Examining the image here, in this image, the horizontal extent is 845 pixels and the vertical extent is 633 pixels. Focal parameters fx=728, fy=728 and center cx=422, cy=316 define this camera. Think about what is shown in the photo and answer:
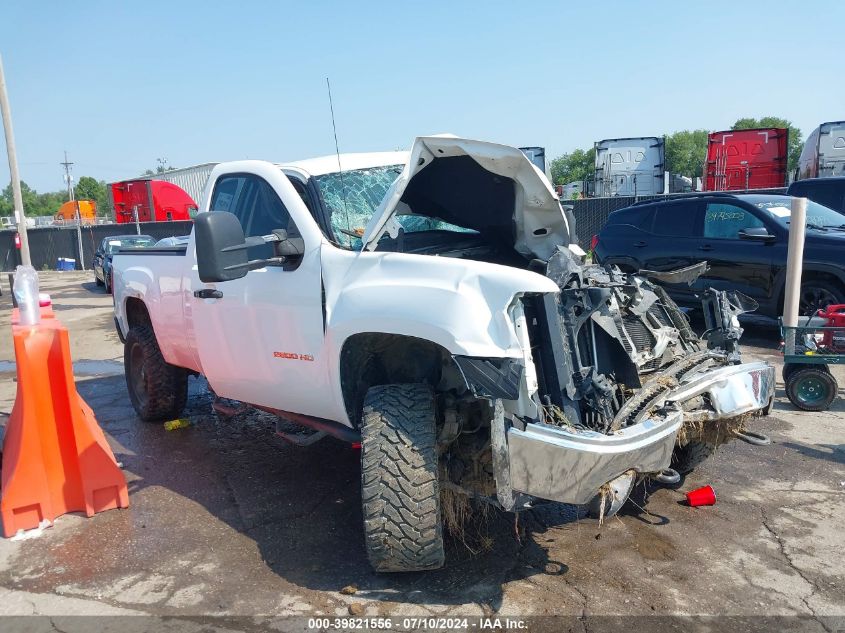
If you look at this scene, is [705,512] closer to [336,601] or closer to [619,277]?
[619,277]

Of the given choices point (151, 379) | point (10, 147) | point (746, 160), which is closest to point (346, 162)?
point (151, 379)

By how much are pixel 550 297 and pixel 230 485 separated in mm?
2801

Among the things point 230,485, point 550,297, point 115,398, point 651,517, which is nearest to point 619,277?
point 550,297

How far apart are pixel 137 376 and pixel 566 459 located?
15.7ft

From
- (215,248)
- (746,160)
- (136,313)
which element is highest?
(746,160)

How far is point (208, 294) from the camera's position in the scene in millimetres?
4590

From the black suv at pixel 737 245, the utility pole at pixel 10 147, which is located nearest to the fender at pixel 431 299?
the black suv at pixel 737 245

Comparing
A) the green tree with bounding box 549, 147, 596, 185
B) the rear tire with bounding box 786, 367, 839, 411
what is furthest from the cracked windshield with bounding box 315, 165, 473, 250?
the green tree with bounding box 549, 147, 596, 185

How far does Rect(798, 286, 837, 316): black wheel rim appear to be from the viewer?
847 cm

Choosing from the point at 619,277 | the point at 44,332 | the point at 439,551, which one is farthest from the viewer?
the point at 44,332

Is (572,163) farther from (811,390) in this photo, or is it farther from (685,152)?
(811,390)

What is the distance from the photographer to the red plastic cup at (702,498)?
174 inches

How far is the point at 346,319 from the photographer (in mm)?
3633

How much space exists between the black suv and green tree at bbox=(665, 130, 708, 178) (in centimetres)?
8837
